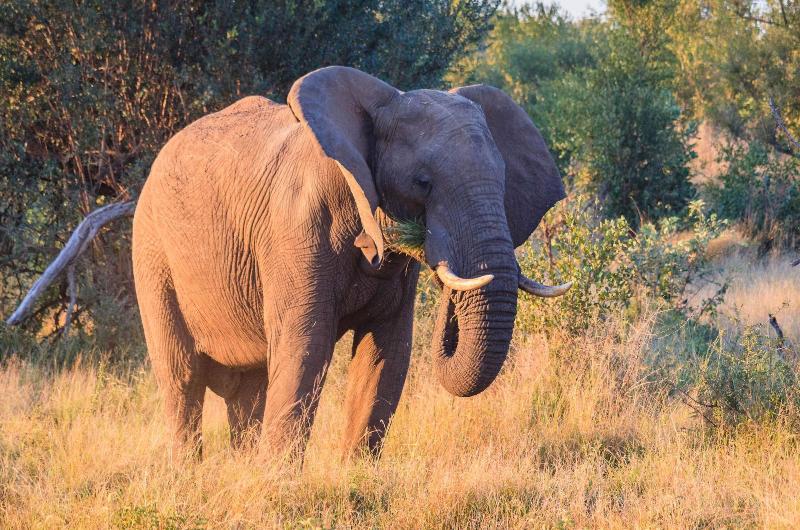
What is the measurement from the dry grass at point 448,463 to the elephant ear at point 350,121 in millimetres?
1165

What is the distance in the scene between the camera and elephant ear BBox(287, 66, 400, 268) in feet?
16.0

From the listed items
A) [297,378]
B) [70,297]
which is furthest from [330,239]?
[70,297]

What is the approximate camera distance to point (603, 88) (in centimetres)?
1573

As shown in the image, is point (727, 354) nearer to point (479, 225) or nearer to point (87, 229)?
point (479, 225)

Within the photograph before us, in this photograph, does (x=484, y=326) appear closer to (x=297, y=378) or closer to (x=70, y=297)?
(x=297, y=378)

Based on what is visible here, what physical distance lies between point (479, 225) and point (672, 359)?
3.46 metres

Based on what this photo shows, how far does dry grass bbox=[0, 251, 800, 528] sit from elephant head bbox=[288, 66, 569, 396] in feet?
2.30

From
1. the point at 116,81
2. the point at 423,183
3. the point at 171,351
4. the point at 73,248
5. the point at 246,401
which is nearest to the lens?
the point at 423,183

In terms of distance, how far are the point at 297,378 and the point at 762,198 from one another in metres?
11.7

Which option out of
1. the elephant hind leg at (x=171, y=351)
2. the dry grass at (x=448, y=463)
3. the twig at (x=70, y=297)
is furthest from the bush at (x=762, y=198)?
the elephant hind leg at (x=171, y=351)

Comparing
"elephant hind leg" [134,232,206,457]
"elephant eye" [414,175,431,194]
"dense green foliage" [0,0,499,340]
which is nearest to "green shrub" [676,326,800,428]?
"elephant eye" [414,175,431,194]

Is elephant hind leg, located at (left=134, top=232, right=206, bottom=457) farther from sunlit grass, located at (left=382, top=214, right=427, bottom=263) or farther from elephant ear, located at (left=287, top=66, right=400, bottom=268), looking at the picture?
sunlit grass, located at (left=382, top=214, right=427, bottom=263)

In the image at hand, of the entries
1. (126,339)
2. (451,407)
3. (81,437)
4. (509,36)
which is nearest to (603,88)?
(126,339)

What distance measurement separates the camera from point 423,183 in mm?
4961
